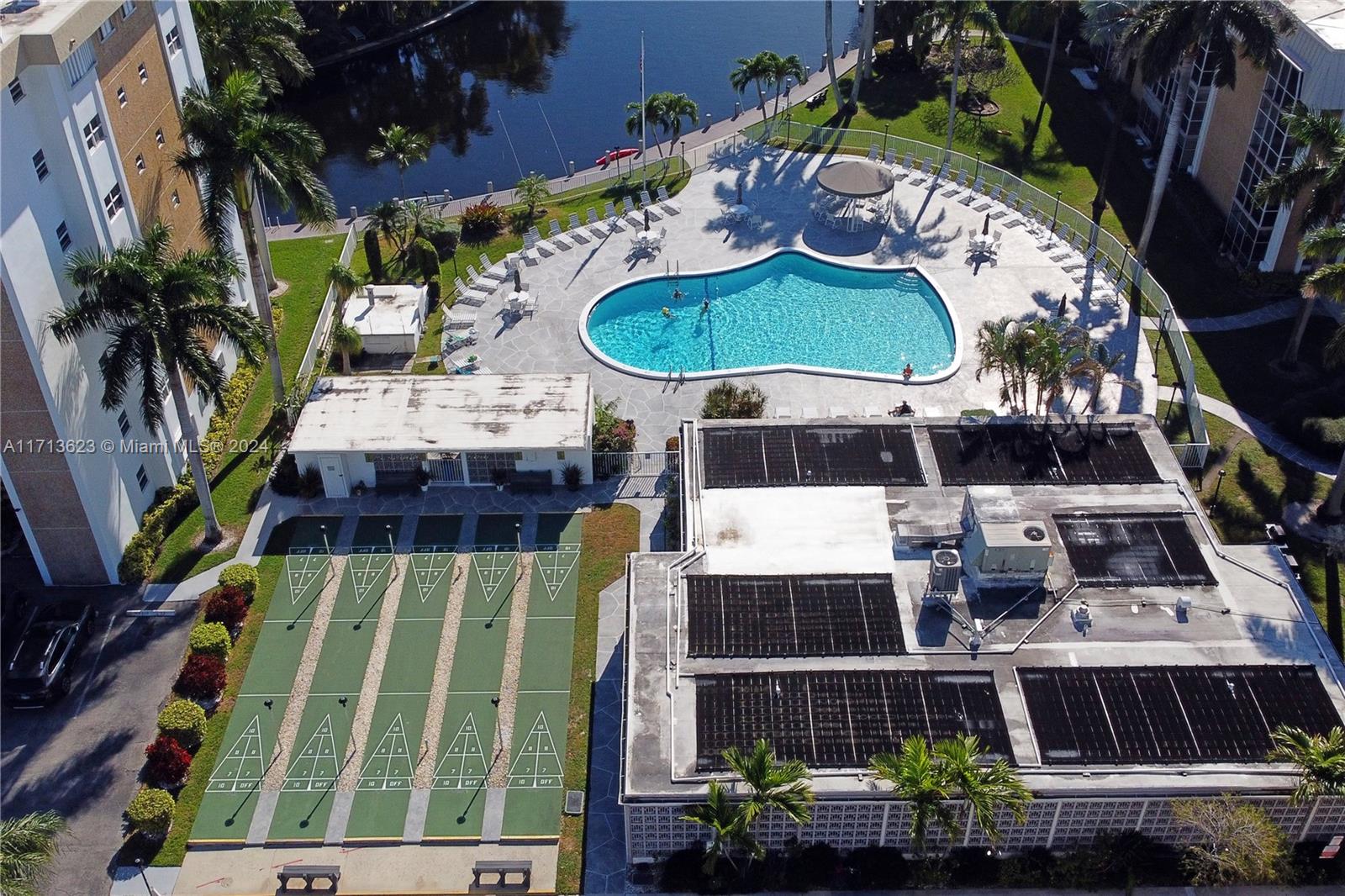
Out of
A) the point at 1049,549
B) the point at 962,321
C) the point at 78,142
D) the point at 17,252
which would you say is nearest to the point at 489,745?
the point at 1049,549

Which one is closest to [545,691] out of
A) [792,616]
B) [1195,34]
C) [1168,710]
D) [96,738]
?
[792,616]

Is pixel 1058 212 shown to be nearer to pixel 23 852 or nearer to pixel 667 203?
pixel 667 203

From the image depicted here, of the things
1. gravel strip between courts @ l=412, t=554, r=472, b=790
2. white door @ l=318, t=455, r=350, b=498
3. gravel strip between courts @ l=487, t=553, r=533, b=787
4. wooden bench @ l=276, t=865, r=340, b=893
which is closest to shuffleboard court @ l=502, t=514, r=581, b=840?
gravel strip between courts @ l=487, t=553, r=533, b=787

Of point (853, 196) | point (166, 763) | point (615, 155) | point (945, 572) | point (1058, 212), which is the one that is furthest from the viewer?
point (615, 155)

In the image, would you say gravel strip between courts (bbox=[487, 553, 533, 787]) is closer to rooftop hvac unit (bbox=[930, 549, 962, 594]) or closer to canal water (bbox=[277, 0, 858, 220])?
rooftop hvac unit (bbox=[930, 549, 962, 594])

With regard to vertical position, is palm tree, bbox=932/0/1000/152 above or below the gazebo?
above

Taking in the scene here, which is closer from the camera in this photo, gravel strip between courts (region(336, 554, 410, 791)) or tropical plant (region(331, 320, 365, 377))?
gravel strip between courts (region(336, 554, 410, 791))

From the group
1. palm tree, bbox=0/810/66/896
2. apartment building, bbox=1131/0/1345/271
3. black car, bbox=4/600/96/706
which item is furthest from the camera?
apartment building, bbox=1131/0/1345/271
